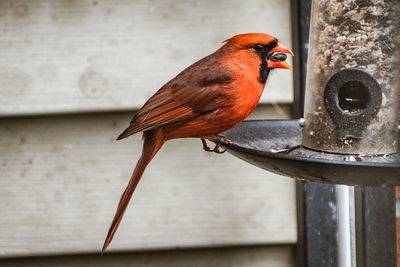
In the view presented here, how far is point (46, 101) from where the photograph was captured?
2320 millimetres

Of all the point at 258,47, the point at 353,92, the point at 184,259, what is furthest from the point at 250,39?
the point at 184,259

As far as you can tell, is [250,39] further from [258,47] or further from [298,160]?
[298,160]

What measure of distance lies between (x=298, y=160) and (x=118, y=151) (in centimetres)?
122

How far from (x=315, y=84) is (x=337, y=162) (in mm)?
674

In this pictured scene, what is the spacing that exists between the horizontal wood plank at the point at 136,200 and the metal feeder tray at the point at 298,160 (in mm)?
557

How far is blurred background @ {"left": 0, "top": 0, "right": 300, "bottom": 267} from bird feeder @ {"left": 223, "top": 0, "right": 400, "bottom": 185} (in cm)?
49

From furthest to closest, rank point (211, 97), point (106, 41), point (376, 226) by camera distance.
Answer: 1. point (106, 41)
2. point (376, 226)
3. point (211, 97)

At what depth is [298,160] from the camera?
1292 millimetres

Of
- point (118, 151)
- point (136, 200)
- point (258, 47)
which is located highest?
point (258, 47)

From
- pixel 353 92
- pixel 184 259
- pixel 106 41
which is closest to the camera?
pixel 353 92

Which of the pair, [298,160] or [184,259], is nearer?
[298,160]

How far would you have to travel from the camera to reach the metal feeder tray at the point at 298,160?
1.21 m

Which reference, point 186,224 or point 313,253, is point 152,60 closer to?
point 186,224

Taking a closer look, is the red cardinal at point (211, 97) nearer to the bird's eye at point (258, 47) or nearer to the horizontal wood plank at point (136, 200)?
the bird's eye at point (258, 47)
